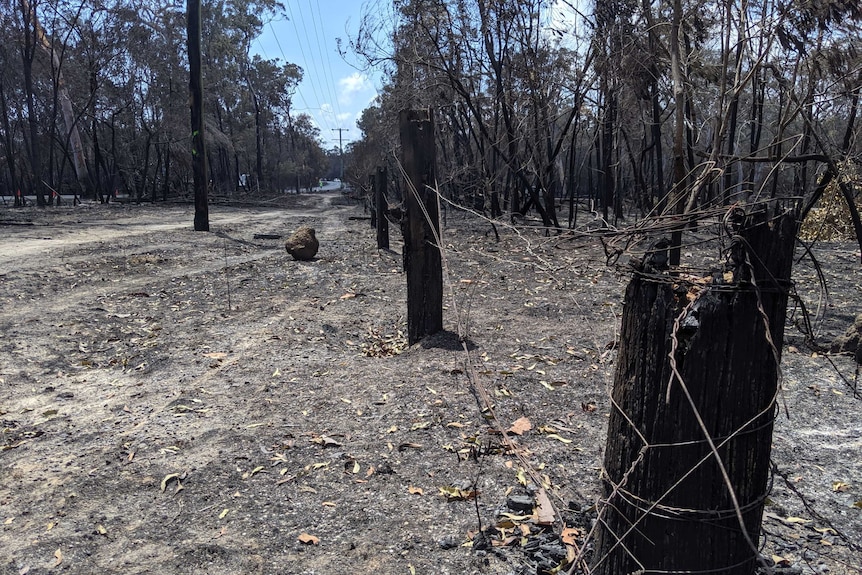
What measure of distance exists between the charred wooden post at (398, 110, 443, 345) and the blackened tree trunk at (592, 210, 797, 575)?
3.67m

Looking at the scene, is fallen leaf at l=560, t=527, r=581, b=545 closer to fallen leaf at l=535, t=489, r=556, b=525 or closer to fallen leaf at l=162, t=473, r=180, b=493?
fallen leaf at l=535, t=489, r=556, b=525

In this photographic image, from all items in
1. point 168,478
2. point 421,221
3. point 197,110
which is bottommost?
point 168,478

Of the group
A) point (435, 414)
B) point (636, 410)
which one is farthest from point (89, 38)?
point (636, 410)

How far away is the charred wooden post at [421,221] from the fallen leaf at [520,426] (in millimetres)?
1771

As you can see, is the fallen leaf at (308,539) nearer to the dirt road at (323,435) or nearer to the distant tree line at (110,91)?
the dirt road at (323,435)

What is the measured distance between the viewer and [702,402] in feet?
5.16

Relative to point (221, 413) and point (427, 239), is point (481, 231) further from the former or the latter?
point (221, 413)

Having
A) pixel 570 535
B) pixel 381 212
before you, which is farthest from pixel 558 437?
pixel 381 212

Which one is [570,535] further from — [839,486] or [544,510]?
[839,486]

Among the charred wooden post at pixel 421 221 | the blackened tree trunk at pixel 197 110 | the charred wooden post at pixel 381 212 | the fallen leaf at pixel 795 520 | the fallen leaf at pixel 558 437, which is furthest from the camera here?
the blackened tree trunk at pixel 197 110

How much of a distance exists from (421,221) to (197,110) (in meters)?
11.3

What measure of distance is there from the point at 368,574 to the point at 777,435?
283cm

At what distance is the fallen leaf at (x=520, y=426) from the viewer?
3.75 metres

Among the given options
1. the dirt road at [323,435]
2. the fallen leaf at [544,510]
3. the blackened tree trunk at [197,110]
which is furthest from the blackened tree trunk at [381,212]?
the fallen leaf at [544,510]
